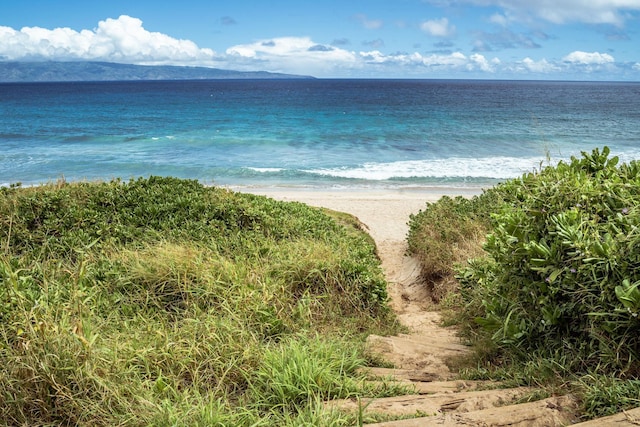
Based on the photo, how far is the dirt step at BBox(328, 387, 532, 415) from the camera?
3.30 metres

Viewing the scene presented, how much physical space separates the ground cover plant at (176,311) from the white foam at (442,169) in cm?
1700

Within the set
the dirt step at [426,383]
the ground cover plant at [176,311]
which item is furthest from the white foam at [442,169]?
the dirt step at [426,383]

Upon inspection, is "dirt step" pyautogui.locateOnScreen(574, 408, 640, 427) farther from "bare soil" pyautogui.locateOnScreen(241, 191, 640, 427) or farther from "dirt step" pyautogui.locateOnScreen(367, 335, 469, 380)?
"dirt step" pyautogui.locateOnScreen(367, 335, 469, 380)

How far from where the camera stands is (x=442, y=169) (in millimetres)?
27578

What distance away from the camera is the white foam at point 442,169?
26078 millimetres

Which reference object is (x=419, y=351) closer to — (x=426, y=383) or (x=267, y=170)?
(x=426, y=383)

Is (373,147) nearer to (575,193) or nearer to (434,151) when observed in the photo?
(434,151)

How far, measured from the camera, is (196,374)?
3.76 meters

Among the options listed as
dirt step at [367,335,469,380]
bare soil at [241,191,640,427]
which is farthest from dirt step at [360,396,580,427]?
dirt step at [367,335,469,380]

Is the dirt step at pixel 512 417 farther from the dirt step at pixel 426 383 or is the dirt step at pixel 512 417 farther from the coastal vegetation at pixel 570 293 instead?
the dirt step at pixel 426 383

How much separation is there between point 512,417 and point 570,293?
3.81 ft

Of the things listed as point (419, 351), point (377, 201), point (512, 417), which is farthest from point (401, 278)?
point (377, 201)

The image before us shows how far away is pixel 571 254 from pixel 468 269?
10.5ft

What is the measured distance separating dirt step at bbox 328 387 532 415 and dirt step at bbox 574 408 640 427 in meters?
0.60
